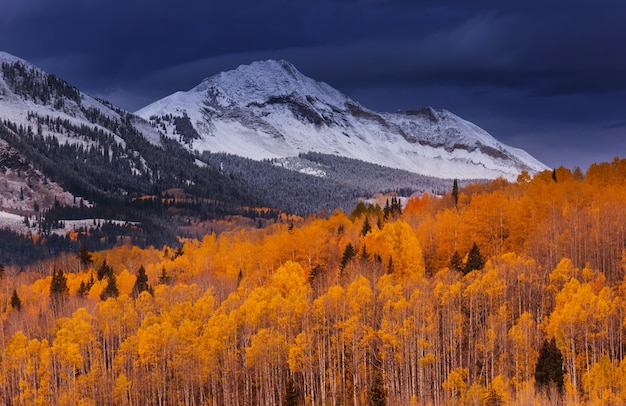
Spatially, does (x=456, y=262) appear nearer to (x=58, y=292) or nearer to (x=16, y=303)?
(x=58, y=292)

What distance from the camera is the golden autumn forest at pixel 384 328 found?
9569 cm

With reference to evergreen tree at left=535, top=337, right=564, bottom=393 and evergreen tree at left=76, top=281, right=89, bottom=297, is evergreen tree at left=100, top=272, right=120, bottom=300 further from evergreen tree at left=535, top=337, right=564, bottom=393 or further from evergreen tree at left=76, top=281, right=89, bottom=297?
evergreen tree at left=535, top=337, right=564, bottom=393

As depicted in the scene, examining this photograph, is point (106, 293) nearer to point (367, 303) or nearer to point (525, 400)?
point (367, 303)

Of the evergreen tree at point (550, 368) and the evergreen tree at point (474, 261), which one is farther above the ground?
the evergreen tree at point (474, 261)

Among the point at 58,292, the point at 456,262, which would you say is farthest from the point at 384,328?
the point at 58,292

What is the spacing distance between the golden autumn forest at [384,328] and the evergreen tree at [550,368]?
0.80 ft

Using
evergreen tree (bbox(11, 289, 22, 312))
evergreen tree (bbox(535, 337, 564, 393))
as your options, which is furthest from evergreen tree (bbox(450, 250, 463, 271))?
evergreen tree (bbox(11, 289, 22, 312))

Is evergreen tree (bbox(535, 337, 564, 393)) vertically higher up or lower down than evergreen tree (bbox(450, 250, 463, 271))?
lower down

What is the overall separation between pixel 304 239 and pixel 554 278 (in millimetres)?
54701

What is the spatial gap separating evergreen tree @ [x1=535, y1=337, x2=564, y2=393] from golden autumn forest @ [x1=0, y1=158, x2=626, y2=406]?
0.24 m

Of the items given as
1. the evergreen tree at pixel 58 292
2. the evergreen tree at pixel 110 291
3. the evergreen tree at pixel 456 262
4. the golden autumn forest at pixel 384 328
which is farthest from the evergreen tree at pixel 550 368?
the evergreen tree at pixel 58 292

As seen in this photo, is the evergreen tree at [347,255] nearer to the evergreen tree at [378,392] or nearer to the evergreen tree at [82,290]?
the evergreen tree at [378,392]

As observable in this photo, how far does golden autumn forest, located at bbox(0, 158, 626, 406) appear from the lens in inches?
3767

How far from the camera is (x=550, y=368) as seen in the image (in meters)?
90.1
